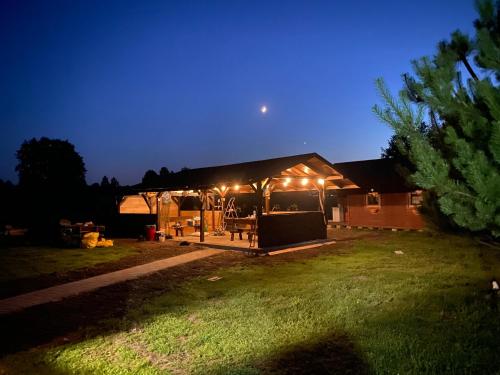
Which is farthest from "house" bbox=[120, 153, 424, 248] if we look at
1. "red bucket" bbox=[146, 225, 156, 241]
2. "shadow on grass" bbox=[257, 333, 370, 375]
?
"shadow on grass" bbox=[257, 333, 370, 375]

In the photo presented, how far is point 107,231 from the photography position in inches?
881

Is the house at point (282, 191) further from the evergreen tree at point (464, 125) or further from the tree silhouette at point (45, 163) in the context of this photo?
the tree silhouette at point (45, 163)

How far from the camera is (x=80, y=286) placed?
9266 mm

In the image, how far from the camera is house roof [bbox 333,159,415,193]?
21.9m

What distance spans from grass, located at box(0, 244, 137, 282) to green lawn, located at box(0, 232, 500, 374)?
5294 millimetres

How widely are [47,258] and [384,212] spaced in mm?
17978

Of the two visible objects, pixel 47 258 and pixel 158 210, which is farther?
pixel 158 210

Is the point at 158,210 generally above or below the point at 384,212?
above

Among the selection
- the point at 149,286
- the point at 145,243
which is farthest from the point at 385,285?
the point at 145,243

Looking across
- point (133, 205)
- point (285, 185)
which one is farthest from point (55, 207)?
point (285, 185)

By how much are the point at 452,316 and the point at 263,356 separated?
3.37 metres

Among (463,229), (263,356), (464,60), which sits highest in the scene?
(464,60)

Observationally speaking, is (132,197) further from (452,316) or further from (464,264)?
(452,316)

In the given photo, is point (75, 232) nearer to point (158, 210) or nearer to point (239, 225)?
point (158, 210)
